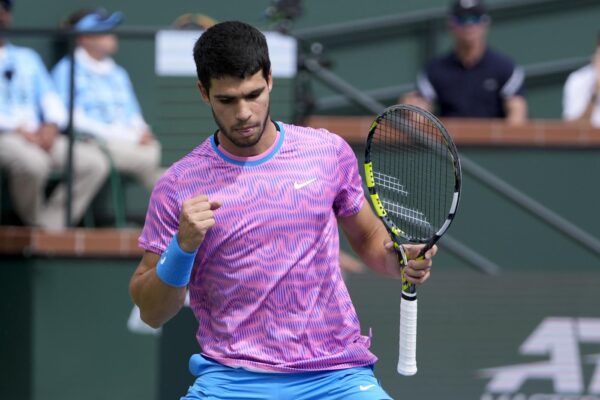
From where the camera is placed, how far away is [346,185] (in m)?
4.40

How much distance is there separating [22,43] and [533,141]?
341 centimetres

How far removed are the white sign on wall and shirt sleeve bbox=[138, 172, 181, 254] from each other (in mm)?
2799

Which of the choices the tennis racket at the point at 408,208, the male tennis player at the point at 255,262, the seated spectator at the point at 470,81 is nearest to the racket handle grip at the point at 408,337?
the tennis racket at the point at 408,208

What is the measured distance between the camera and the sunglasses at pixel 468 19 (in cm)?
825

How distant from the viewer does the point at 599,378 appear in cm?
700

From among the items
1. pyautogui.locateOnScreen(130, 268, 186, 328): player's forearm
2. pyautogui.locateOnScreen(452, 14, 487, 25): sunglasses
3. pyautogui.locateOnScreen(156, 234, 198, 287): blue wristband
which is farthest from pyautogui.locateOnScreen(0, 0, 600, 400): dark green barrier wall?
pyautogui.locateOnScreen(156, 234, 198, 287): blue wristband

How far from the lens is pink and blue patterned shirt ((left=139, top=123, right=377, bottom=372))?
4207 millimetres

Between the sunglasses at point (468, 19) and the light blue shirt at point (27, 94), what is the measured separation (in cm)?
251

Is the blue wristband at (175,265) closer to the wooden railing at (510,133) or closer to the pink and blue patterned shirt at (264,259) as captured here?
the pink and blue patterned shirt at (264,259)

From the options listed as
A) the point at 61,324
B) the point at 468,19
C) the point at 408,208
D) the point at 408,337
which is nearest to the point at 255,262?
the point at 408,337

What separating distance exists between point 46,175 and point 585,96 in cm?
343

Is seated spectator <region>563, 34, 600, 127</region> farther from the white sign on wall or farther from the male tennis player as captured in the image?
the male tennis player

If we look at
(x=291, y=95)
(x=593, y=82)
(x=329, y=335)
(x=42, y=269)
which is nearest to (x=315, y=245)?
(x=329, y=335)

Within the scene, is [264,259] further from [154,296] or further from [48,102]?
[48,102]
